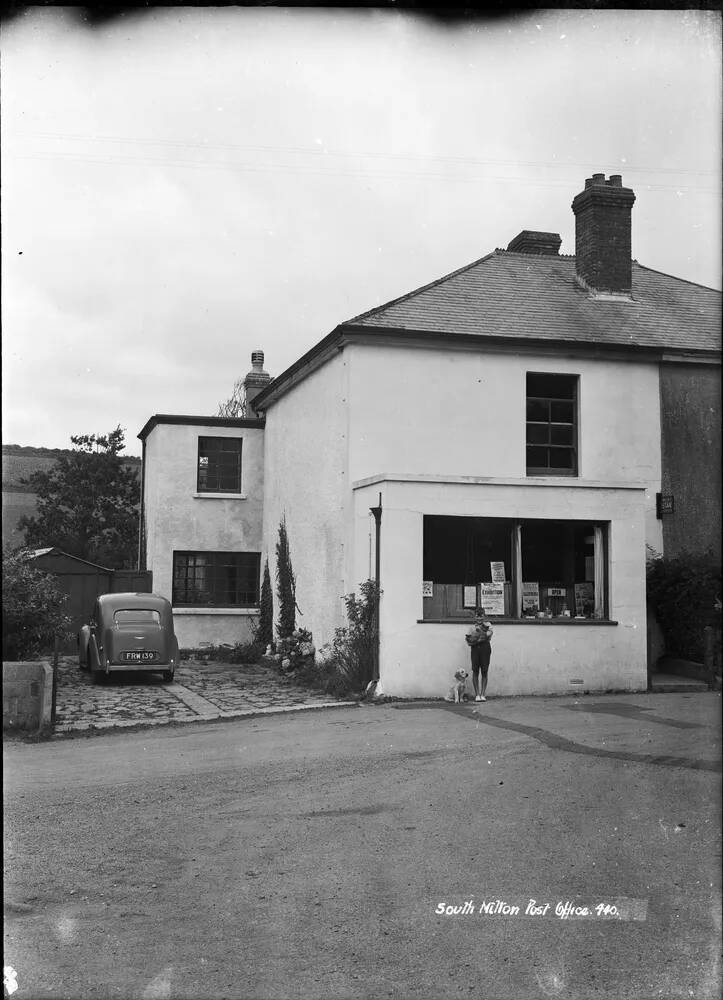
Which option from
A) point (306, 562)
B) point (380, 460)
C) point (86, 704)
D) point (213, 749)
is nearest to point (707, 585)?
point (380, 460)

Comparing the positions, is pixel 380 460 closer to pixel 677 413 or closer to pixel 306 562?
pixel 306 562

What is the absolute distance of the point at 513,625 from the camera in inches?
607

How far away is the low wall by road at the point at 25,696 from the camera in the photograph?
11.7m

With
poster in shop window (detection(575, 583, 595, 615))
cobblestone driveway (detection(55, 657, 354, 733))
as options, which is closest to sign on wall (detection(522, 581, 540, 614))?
poster in shop window (detection(575, 583, 595, 615))

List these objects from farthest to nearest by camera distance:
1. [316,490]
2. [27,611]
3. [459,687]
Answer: [316,490]
[459,687]
[27,611]

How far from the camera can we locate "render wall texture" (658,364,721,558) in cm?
1784

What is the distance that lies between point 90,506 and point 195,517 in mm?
5527

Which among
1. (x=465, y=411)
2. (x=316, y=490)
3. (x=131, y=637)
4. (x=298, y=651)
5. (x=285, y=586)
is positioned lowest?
(x=298, y=651)

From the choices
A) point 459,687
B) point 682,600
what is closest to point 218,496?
point 459,687

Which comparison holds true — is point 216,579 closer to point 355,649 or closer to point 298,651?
point 298,651

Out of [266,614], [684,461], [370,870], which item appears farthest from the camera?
[266,614]

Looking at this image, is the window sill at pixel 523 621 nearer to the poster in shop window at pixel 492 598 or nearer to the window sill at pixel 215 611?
the poster in shop window at pixel 492 598

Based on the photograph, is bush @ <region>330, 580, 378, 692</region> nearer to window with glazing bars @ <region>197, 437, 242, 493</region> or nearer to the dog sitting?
the dog sitting

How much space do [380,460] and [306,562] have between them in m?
4.16
